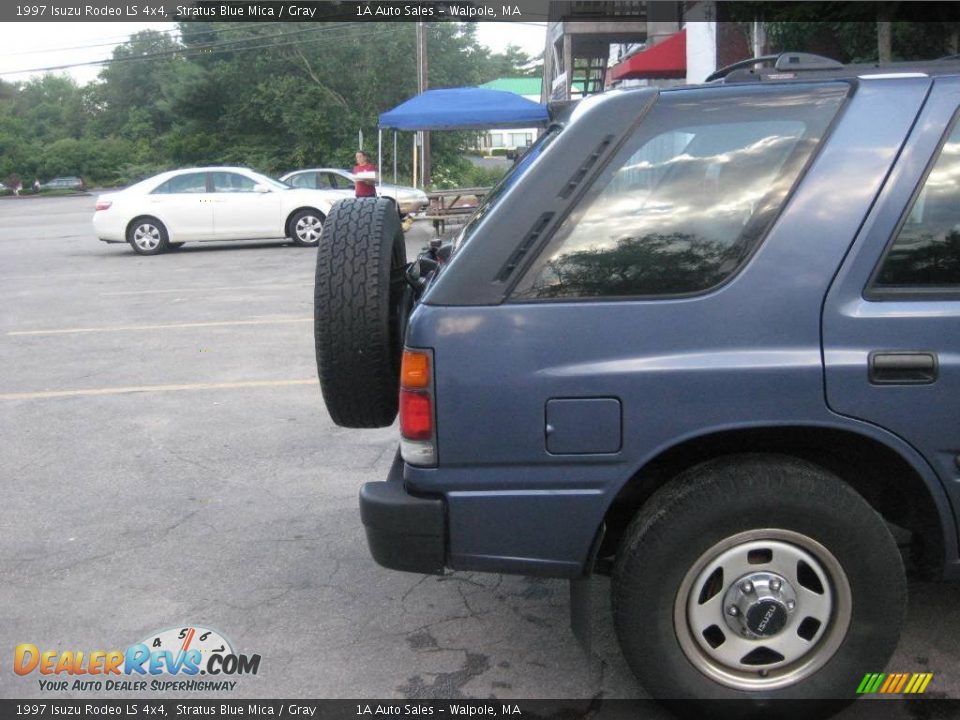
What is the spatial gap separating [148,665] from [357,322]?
56.2 inches

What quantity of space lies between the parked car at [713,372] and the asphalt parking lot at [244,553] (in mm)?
594

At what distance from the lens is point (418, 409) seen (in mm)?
3016

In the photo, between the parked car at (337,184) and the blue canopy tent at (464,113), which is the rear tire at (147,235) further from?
the blue canopy tent at (464,113)

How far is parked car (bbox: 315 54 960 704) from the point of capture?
291cm

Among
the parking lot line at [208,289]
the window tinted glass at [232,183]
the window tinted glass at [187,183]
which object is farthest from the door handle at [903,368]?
the window tinted glass at [187,183]

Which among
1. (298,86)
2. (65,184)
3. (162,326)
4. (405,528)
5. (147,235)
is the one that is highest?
(298,86)

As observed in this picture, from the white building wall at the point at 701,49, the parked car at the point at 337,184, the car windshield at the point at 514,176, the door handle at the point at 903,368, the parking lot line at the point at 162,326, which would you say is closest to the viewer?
the door handle at the point at 903,368

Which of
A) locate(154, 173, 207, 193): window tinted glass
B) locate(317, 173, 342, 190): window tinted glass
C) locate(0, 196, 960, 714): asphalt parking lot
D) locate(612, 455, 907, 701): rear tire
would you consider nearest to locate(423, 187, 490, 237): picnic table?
locate(317, 173, 342, 190): window tinted glass

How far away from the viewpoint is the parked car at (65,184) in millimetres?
61656

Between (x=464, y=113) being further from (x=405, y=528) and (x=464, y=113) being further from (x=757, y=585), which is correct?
(x=757, y=585)

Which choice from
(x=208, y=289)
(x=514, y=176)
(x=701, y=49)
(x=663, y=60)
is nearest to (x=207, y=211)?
(x=208, y=289)

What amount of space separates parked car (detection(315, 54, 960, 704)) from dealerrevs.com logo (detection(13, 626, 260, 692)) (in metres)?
0.94

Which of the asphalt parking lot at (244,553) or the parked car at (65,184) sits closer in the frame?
the asphalt parking lot at (244,553)

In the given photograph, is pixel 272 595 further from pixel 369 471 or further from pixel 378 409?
pixel 369 471
